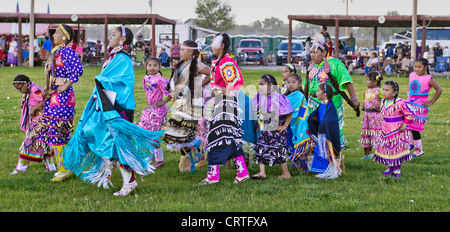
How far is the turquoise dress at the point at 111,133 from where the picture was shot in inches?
214

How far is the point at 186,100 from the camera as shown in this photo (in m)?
6.55

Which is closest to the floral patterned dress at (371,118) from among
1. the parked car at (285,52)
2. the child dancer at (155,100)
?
the child dancer at (155,100)

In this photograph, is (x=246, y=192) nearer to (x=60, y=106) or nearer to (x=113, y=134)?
(x=113, y=134)

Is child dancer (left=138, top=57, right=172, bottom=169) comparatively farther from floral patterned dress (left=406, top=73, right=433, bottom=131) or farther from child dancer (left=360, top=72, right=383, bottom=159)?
floral patterned dress (left=406, top=73, right=433, bottom=131)

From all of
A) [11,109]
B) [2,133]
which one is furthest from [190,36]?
[2,133]

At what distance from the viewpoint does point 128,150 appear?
5.50 metres

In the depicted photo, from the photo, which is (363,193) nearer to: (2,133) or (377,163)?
(377,163)

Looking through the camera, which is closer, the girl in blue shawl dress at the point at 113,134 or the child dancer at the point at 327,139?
the girl in blue shawl dress at the point at 113,134

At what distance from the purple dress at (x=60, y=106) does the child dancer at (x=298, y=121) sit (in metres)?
2.57

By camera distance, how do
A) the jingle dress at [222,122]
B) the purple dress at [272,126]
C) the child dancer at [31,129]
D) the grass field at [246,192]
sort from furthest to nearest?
the child dancer at [31,129] → the purple dress at [272,126] → the jingle dress at [222,122] → the grass field at [246,192]

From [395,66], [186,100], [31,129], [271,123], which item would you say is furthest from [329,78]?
[395,66]

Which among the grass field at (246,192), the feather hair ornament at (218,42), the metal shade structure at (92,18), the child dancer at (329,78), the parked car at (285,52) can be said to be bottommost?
the grass field at (246,192)

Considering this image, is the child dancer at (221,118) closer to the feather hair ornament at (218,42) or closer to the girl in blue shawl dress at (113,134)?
the feather hair ornament at (218,42)

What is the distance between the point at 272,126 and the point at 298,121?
478mm
